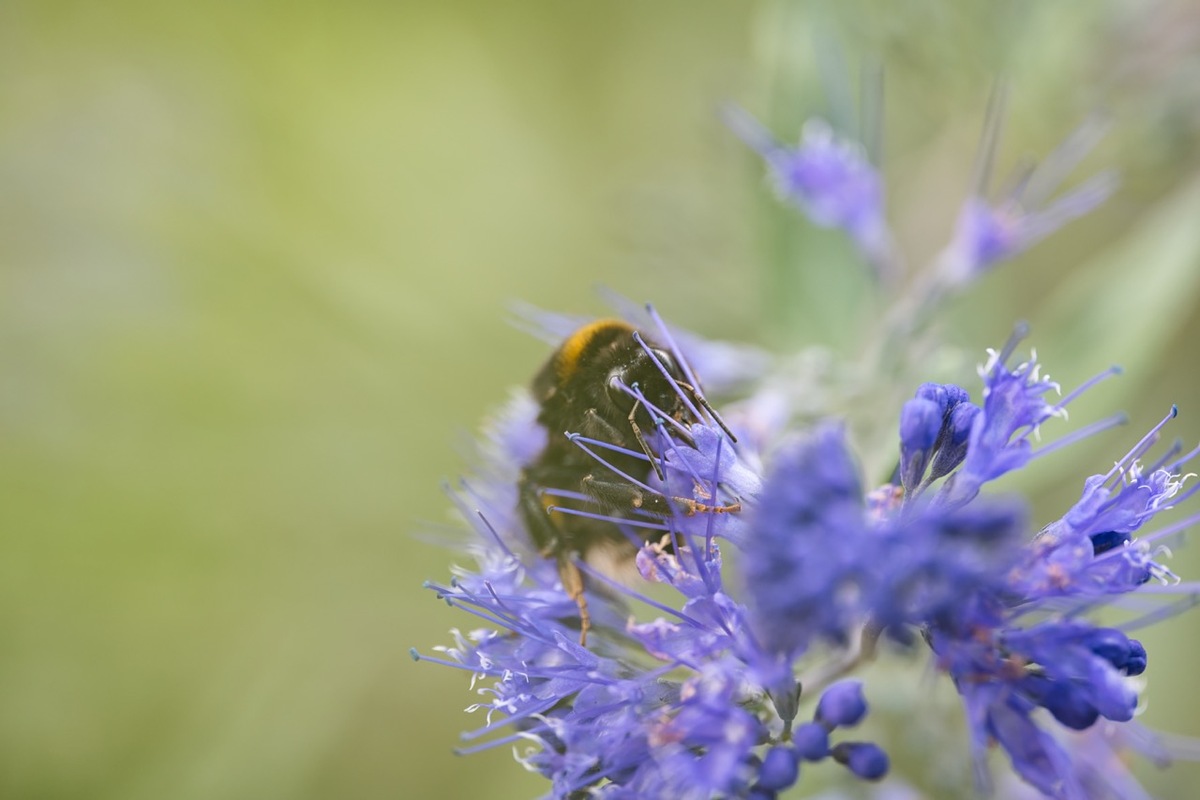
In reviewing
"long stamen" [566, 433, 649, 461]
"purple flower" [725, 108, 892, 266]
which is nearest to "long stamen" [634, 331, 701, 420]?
"long stamen" [566, 433, 649, 461]

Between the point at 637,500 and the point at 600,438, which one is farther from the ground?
the point at 600,438

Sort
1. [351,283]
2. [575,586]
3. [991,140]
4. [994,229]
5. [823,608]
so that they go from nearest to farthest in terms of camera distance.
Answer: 1. [823,608]
2. [575,586]
3. [994,229]
4. [991,140]
5. [351,283]

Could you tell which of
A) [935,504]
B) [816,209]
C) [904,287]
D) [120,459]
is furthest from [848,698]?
[120,459]

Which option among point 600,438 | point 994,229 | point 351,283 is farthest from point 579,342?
point 351,283

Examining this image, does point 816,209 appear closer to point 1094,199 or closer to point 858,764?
point 1094,199

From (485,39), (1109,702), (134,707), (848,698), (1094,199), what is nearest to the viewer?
(1109,702)

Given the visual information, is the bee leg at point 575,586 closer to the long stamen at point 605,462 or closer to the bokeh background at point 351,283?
the long stamen at point 605,462

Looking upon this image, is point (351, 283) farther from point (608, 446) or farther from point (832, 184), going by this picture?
point (608, 446)

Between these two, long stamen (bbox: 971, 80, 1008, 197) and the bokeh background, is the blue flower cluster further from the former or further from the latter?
the bokeh background
